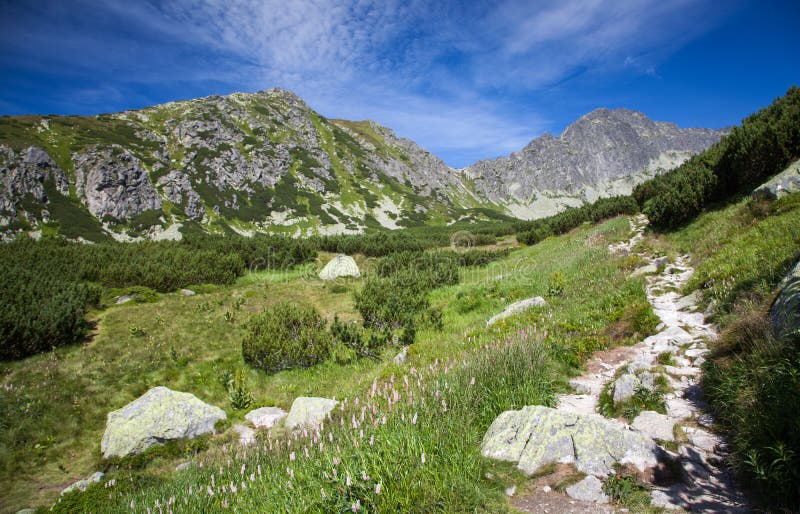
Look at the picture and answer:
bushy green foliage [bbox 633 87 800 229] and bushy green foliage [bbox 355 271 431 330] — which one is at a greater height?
bushy green foliage [bbox 633 87 800 229]

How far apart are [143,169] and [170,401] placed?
352 ft

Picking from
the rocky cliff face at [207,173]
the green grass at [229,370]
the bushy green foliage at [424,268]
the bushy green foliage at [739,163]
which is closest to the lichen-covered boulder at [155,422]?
the green grass at [229,370]

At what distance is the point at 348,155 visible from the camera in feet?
511

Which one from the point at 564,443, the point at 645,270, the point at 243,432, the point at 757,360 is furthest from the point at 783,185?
the point at 243,432

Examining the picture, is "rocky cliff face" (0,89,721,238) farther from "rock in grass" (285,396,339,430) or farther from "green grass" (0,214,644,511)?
"rock in grass" (285,396,339,430)

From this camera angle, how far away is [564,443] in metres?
3.99

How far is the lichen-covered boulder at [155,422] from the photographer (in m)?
7.62

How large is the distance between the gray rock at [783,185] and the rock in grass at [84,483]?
57.5 feet

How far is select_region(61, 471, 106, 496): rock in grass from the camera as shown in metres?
5.93

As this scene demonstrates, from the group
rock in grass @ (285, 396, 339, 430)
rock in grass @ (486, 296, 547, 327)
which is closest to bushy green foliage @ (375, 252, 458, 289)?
rock in grass @ (486, 296, 547, 327)

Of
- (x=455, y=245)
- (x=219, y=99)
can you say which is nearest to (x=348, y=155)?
(x=219, y=99)

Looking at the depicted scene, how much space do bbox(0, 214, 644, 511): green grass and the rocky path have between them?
17.0 inches

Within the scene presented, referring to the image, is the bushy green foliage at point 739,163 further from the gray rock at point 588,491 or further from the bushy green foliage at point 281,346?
the bushy green foliage at point 281,346

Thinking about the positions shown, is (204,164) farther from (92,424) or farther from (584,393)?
(584,393)
